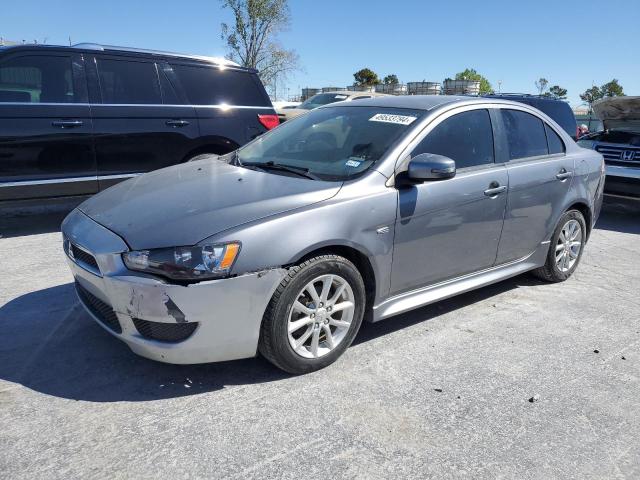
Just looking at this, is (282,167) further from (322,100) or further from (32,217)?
(322,100)

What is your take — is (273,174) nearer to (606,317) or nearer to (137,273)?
(137,273)

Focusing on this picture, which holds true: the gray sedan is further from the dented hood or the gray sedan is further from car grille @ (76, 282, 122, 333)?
the dented hood

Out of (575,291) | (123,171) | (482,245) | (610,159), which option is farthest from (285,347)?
(610,159)

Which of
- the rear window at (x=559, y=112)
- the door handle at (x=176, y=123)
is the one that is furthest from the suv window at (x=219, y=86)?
the rear window at (x=559, y=112)

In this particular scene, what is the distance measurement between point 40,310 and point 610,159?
25.6ft

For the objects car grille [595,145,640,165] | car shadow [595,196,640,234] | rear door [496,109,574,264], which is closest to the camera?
rear door [496,109,574,264]

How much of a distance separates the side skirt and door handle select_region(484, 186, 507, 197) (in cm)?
60

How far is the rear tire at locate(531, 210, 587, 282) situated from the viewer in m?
4.70

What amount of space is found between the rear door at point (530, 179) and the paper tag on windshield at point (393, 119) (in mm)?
924

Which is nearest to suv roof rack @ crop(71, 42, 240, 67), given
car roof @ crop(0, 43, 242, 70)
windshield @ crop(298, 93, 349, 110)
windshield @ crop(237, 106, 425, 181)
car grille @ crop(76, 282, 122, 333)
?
car roof @ crop(0, 43, 242, 70)

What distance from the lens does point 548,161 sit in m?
4.48

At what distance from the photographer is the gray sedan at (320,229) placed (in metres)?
2.71

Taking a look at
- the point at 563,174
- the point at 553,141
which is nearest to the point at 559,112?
the point at 553,141

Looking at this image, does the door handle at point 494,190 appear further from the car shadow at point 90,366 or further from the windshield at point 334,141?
the car shadow at point 90,366
